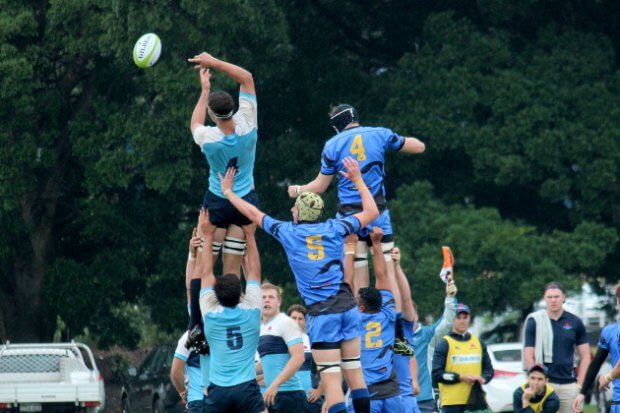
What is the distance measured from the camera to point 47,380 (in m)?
27.2

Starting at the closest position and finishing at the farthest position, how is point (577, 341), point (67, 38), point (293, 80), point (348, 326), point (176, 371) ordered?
point (348, 326), point (176, 371), point (577, 341), point (67, 38), point (293, 80)

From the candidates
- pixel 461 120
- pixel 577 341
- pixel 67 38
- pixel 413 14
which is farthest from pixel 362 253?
pixel 413 14

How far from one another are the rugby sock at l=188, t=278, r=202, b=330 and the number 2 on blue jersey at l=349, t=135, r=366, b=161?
7.35ft

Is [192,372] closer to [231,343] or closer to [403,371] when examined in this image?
[231,343]

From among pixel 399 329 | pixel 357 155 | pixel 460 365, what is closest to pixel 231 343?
pixel 357 155

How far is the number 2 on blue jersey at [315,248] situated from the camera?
12.2 m

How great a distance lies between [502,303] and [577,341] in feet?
52.9

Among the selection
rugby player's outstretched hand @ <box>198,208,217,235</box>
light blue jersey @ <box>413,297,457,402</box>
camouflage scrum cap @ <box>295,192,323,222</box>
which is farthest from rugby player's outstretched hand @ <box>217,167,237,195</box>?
light blue jersey @ <box>413,297,457,402</box>

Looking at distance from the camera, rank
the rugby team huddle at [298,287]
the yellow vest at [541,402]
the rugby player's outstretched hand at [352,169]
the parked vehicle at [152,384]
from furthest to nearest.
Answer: the parked vehicle at [152,384]
the yellow vest at [541,402]
the rugby player's outstretched hand at [352,169]
the rugby team huddle at [298,287]

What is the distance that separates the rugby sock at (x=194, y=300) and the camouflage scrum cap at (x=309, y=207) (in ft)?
3.62

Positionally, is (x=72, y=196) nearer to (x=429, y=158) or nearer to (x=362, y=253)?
(x=429, y=158)

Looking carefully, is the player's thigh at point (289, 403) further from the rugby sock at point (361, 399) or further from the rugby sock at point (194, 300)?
the rugby sock at point (194, 300)

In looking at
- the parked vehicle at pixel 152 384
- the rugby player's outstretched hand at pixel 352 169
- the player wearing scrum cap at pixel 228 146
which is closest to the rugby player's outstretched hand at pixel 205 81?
the player wearing scrum cap at pixel 228 146

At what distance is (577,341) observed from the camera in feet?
51.0
